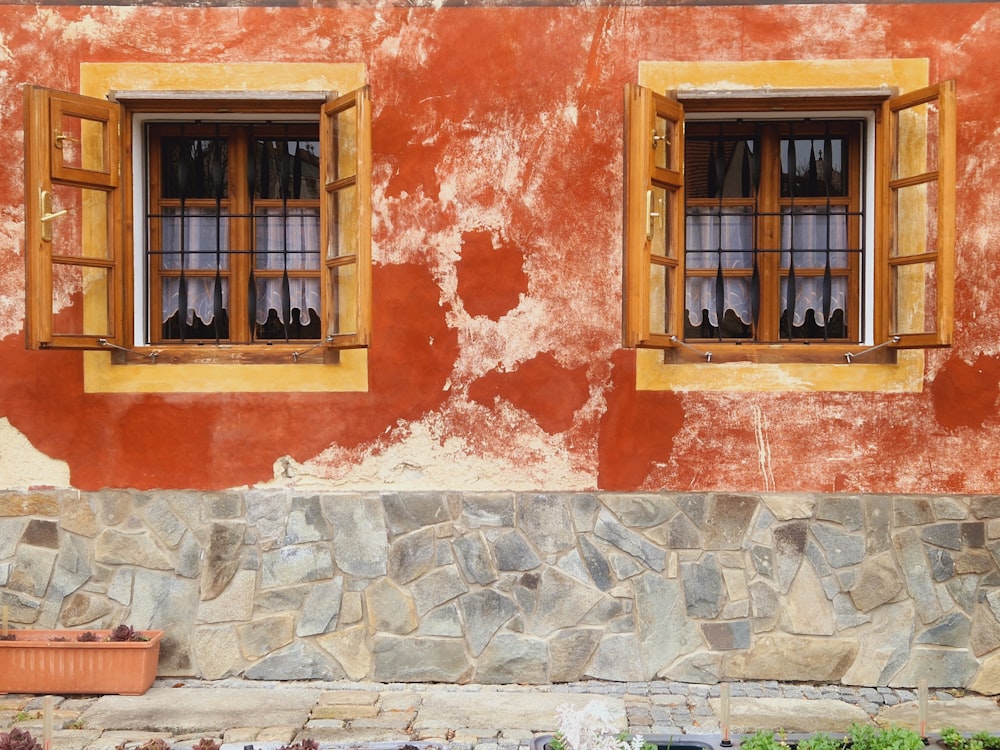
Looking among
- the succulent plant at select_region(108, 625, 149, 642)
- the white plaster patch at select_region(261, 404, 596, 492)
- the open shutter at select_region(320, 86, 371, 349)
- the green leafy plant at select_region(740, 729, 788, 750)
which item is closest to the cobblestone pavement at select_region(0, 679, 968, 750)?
the succulent plant at select_region(108, 625, 149, 642)

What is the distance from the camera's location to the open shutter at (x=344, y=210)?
4.86 meters

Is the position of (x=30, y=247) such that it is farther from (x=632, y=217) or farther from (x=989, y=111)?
(x=989, y=111)

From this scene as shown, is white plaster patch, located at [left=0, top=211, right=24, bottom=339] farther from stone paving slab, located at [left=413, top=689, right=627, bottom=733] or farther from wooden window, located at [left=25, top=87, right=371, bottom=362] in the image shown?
stone paving slab, located at [left=413, top=689, right=627, bottom=733]

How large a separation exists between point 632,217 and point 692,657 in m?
2.28

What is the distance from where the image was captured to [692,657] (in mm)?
5195

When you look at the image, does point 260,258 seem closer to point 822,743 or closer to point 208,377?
point 208,377

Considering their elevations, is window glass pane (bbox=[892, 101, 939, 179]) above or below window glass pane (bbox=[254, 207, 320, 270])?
Answer: above

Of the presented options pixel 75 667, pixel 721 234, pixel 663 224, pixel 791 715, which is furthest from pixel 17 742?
pixel 721 234

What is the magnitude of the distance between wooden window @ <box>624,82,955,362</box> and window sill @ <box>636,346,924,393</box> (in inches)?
2.3

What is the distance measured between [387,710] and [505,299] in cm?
214

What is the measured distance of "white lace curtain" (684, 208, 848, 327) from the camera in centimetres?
544

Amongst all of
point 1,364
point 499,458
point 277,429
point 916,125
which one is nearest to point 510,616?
point 499,458

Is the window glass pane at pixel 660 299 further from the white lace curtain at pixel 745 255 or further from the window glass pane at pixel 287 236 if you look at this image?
the window glass pane at pixel 287 236

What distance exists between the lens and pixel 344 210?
5.14 m
